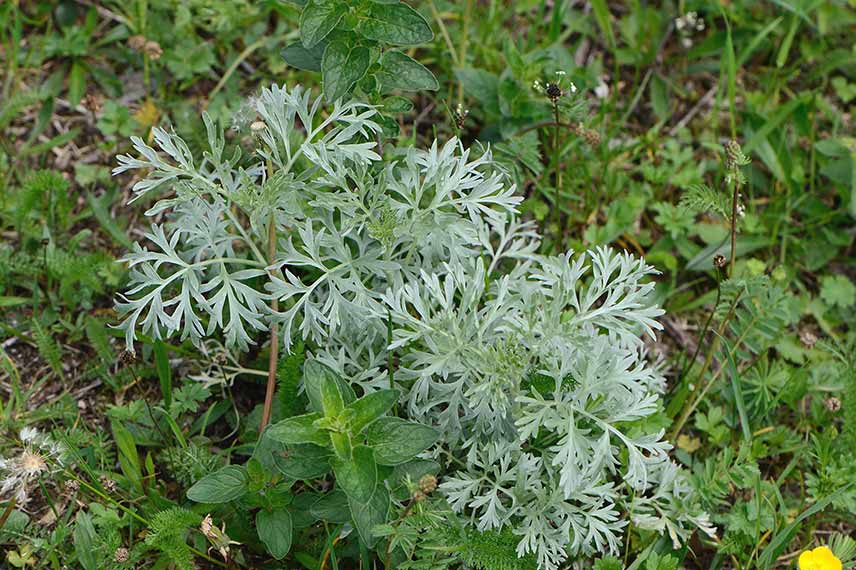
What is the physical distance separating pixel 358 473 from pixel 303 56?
1.14 m

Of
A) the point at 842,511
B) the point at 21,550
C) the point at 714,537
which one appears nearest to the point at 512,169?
the point at 714,537

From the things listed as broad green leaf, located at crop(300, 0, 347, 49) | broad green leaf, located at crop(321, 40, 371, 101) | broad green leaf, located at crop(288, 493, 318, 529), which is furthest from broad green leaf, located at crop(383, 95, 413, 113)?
broad green leaf, located at crop(288, 493, 318, 529)

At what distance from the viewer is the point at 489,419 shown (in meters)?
2.22

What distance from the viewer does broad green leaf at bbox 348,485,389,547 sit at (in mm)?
2033

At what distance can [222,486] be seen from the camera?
7.24 ft

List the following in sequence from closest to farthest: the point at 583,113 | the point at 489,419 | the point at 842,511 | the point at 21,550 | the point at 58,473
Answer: the point at 489,419 < the point at 21,550 < the point at 58,473 < the point at 842,511 < the point at 583,113

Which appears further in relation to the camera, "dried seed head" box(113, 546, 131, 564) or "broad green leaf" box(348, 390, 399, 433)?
"dried seed head" box(113, 546, 131, 564)

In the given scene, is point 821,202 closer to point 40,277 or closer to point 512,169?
point 512,169

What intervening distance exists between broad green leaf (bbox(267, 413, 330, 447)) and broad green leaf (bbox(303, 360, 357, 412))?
39 millimetres

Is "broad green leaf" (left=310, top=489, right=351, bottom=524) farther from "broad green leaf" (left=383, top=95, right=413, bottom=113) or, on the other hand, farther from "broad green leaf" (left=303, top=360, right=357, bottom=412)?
"broad green leaf" (left=383, top=95, right=413, bottom=113)

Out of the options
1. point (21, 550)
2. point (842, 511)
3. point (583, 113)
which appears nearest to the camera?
point (21, 550)

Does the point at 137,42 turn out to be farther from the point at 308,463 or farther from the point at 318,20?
the point at 308,463

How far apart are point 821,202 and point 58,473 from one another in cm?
284

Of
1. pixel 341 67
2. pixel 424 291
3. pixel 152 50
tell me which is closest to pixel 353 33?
pixel 341 67
